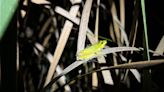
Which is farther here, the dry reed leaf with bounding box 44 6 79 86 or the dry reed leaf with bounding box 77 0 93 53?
the dry reed leaf with bounding box 44 6 79 86

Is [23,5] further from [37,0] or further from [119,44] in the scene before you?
[119,44]

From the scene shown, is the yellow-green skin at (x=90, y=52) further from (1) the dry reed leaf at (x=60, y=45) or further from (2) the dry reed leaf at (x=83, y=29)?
(1) the dry reed leaf at (x=60, y=45)

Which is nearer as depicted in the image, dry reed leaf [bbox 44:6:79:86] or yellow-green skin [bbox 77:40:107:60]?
yellow-green skin [bbox 77:40:107:60]

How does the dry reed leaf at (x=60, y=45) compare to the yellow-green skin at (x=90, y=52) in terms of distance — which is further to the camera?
the dry reed leaf at (x=60, y=45)

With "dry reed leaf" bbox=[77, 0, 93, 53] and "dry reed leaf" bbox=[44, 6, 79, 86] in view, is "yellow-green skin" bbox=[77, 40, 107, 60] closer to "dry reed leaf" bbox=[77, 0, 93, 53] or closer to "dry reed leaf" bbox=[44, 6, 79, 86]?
"dry reed leaf" bbox=[77, 0, 93, 53]

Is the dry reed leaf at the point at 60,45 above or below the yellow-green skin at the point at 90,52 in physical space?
below

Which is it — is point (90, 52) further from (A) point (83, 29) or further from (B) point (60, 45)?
(B) point (60, 45)

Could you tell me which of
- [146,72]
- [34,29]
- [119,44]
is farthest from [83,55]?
[34,29]

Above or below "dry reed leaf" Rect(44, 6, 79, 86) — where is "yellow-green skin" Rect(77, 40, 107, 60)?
above

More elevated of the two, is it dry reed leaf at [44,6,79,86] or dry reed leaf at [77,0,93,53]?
dry reed leaf at [77,0,93,53]

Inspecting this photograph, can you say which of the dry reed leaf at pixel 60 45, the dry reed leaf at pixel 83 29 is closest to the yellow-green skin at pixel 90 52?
the dry reed leaf at pixel 83 29

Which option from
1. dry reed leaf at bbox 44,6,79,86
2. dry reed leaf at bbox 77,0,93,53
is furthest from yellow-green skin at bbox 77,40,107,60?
dry reed leaf at bbox 44,6,79,86
